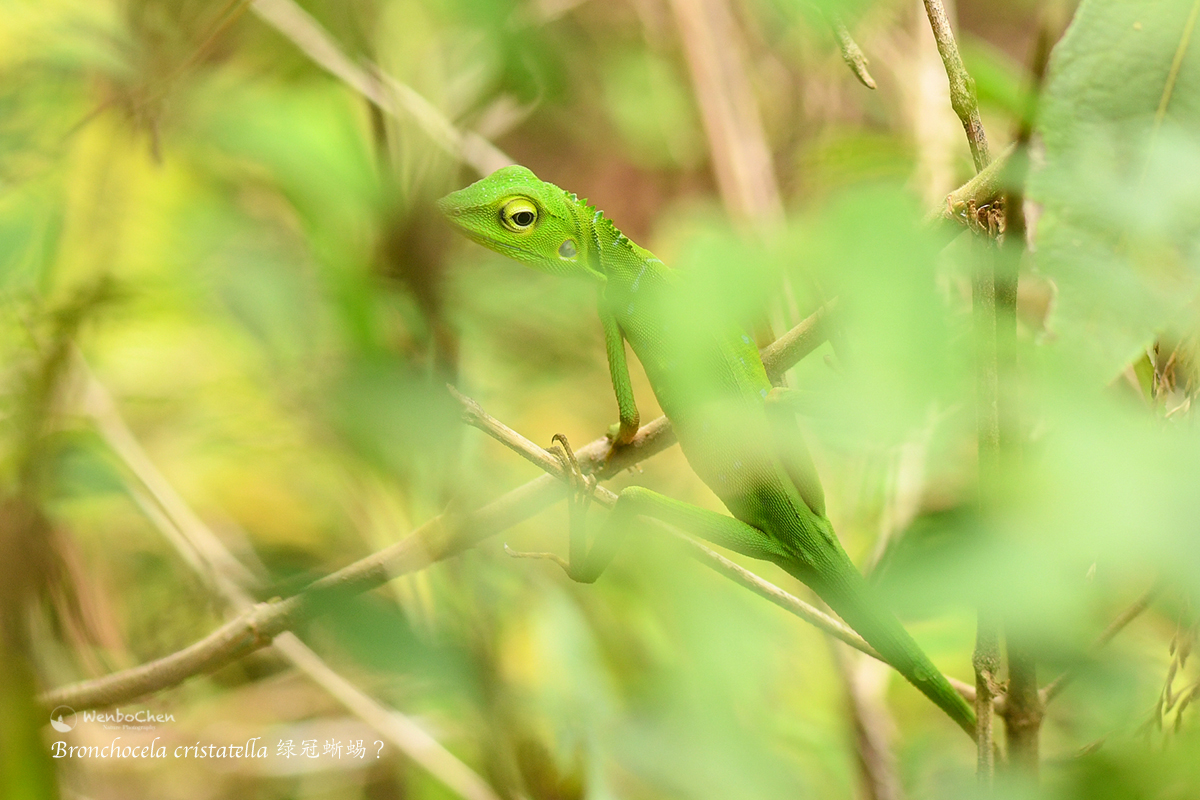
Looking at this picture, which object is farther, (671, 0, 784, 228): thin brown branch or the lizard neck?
(671, 0, 784, 228): thin brown branch

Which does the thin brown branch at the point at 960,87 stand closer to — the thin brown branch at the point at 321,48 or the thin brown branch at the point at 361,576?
the thin brown branch at the point at 361,576

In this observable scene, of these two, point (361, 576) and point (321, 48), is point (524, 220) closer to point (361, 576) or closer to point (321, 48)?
point (321, 48)

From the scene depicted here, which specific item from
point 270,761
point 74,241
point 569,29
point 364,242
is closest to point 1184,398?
point 364,242

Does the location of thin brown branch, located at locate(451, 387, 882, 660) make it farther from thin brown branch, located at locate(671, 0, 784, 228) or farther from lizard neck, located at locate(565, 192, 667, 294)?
thin brown branch, located at locate(671, 0, 784, 228)
